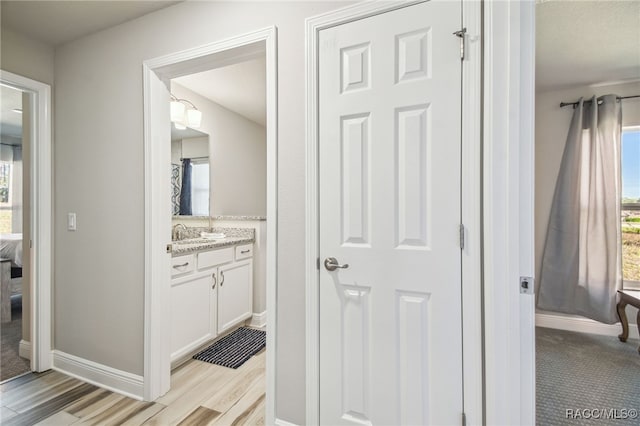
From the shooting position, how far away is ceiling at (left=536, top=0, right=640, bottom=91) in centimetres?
189

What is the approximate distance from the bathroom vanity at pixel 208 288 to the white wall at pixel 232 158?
0.79m

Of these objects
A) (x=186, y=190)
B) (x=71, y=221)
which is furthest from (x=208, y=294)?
(x=186, y=190)

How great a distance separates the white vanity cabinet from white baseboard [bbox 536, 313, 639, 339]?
3136 mm

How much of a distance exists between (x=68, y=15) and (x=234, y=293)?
2410 millimetres

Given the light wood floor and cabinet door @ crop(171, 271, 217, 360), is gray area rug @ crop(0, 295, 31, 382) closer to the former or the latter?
the light wood floor

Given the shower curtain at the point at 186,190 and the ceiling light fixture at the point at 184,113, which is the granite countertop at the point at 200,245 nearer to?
the shower curtain at the point at 186,190

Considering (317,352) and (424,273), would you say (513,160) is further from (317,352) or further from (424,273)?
(317,352)

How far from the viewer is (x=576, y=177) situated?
114 inches

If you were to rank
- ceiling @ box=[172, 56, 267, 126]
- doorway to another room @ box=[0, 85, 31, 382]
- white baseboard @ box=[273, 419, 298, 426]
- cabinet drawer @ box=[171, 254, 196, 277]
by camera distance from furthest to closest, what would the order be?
ceiling @ box=[172, 56, 267, 126]
doorway to another room @ box=[0, 85, 31, 382]
cabinet drawer @ box=[171, 254, 196, 277]
white baseboard @ box=[273, 419, 298, 426]

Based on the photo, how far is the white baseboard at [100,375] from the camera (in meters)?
1.93

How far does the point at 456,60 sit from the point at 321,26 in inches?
25.9

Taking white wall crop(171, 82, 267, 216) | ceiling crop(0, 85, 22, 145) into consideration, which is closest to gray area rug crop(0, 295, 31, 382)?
white wall crop(171, 82, 267, 216)

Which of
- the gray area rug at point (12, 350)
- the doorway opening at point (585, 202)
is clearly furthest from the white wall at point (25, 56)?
the doorway opening at point (585, 202)

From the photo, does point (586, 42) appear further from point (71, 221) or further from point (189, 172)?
point (71, 221)
